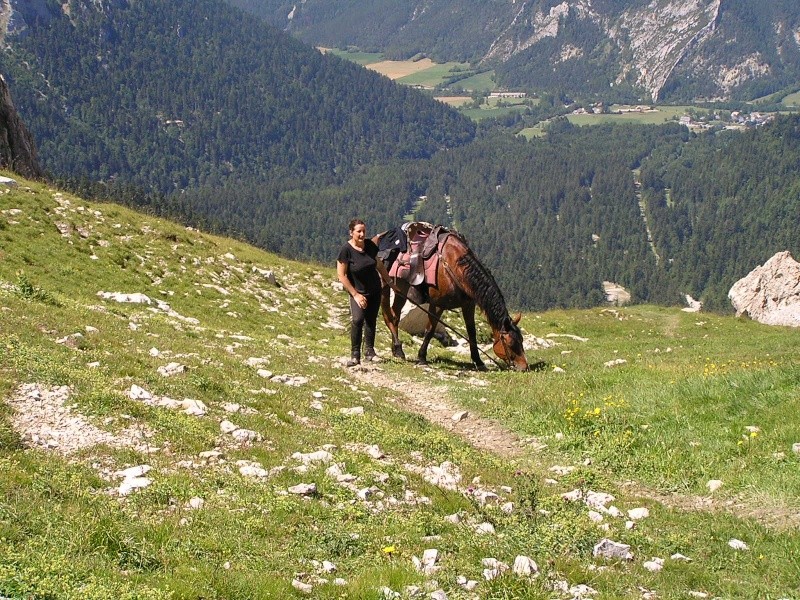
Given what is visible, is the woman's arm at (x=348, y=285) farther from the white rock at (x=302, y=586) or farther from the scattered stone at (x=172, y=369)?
the white rock at (x=302, y=586)

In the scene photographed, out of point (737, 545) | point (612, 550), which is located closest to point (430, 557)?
point (612, 550)

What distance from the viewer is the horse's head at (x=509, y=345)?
1961cm

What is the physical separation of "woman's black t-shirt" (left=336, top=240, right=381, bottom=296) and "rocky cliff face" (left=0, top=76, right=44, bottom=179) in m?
28.0

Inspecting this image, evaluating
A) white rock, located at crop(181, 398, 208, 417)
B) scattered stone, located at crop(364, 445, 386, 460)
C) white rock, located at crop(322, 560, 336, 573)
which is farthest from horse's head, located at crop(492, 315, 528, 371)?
white rock, located at crop(322, 560, 336, 573)

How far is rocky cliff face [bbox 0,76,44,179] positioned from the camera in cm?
3906

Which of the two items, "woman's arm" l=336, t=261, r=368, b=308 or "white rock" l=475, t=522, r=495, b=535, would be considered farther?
"woman's arm" l=336, t=261, r=368, b=308

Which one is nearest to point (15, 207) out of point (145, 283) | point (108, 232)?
point (108, 232)

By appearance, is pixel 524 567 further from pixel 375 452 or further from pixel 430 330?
pixel 430 330

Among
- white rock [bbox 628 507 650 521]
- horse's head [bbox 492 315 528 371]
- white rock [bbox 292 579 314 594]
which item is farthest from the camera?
horse's head [bbox 492 315 528 371]

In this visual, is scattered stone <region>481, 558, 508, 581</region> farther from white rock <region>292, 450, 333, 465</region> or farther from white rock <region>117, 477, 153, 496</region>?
white rock <region>117, 477, 153, 496</region>

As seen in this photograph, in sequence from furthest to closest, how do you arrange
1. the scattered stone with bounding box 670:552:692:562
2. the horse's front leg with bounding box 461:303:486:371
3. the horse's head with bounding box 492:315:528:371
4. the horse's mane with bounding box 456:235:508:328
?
the horse's front leg with bounding box 461:303:486:371, the horse's head with bounding box 492:315:528:371, the horse's mane with bounding box 456:235:508:328, the scattered stone with bounding box 670:552:692:562

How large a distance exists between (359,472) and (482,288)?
1091 cm

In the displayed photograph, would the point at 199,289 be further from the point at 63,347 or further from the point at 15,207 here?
the point at 63,347

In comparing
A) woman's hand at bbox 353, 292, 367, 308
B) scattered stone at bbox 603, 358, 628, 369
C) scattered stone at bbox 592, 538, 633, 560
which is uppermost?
woman's hand at bbox 353, 292, 367, 308
